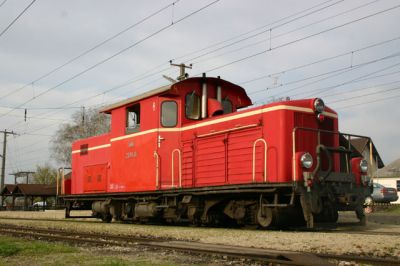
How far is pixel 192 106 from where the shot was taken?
1356 centimetres

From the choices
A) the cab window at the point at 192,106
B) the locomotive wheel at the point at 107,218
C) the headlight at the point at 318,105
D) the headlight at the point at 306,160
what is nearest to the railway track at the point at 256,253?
the headlight at the point at 306,160

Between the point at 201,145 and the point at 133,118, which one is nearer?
the point at 201,145

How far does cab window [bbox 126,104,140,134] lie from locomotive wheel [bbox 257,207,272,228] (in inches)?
206

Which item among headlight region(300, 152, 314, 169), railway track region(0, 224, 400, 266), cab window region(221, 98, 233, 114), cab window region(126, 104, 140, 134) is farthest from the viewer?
cab window region(126, 104, 140, 134)

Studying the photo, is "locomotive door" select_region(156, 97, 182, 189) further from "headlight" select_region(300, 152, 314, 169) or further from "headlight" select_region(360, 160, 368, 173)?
"headlight" select_region(360, 160, 368, 173)

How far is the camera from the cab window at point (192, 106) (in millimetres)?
13500

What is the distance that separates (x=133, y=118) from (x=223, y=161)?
4.12 m

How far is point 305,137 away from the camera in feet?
36.8

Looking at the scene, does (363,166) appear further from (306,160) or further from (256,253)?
(256,253)

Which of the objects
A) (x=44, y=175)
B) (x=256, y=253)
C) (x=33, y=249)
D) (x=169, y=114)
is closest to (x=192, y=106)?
(x=169, y=114)

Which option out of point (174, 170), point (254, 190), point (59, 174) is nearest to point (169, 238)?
point (254, 190)

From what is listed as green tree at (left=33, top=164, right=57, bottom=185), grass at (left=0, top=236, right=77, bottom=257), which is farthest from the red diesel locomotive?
green tree at (left=33, top=164, right=57, bottom=185)

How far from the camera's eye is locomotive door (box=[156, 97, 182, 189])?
44.2ft

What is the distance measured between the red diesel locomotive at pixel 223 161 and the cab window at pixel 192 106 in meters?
0.03
